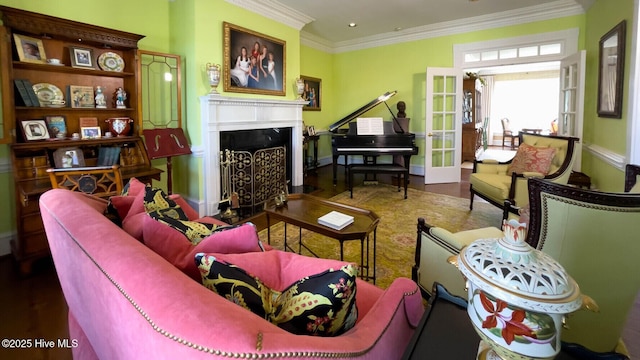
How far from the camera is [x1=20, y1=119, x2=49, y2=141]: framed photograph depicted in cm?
281

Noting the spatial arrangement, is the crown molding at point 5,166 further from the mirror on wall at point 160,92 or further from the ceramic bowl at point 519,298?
the ceramic bowl at point 519,298

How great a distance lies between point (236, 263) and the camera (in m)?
1.04

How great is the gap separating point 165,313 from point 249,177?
384 centimetres

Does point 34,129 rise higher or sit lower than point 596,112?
lower

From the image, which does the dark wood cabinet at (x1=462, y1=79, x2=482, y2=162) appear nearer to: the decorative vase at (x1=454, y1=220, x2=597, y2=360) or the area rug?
the area rug

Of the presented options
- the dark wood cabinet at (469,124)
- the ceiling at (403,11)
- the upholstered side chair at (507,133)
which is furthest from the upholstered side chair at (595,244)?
the upholstered side chair at (507,133)

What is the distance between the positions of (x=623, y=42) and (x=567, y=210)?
2962 millimetres

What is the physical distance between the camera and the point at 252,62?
14.6 ft

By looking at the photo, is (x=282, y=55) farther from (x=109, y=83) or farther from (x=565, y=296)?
(x=565, y=296)

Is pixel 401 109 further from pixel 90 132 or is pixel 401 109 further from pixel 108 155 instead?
pixel 90 132

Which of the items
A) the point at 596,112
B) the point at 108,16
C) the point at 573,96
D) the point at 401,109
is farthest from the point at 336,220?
the point at 401,109

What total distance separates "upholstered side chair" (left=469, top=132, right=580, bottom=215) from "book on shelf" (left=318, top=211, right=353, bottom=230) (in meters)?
1.97

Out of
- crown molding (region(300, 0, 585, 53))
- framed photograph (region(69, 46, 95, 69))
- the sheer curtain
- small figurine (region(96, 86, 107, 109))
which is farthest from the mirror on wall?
the sheer curtain

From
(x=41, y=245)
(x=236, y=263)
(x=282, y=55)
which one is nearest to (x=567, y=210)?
(x=236, y=263)
